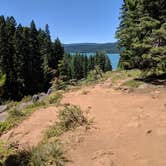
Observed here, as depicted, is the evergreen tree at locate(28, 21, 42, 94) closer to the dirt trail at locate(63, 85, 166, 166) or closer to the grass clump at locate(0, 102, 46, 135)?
the grass clump at locate(0, 102, 46, 135)

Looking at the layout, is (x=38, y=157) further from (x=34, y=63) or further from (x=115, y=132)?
(x=34, y=63)

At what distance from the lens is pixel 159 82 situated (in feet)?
43.6

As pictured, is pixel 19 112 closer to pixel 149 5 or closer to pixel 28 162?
pixel 28 162

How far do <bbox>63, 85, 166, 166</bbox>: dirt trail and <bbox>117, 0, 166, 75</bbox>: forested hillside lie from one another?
2.46 metres

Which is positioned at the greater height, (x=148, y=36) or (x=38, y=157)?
(x=148, y=36)

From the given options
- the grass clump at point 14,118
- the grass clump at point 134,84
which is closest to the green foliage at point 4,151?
the grass clump at point 14,118

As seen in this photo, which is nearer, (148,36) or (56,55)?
(148,36)

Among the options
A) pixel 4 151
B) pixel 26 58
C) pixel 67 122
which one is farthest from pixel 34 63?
pixel 4 151

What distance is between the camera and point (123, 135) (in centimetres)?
743

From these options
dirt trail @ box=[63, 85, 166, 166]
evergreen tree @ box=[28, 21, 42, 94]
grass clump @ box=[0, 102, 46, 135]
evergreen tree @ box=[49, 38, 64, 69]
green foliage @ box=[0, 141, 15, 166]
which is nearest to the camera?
dirt trail @ box=[63, 85, 166, 166]

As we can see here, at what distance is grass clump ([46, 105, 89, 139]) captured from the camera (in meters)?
8.07

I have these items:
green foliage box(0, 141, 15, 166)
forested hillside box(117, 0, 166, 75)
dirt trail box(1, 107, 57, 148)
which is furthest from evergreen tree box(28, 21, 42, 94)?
green foliage box(0, 141, 15, 166)

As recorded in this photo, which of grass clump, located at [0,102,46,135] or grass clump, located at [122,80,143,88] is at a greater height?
grass clump, located at [122,80,143,88]

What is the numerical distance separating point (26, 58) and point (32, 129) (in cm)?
4128
